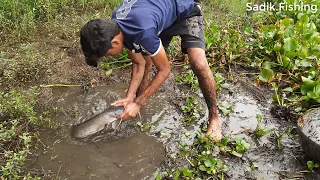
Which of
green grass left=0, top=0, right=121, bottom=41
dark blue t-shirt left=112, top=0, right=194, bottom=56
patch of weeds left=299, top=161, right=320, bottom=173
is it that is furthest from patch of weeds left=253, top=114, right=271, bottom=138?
green grass left=0, top=0, right=121, bottom=41

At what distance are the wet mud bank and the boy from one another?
33cm

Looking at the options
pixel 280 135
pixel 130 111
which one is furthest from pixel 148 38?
pixel 280 135

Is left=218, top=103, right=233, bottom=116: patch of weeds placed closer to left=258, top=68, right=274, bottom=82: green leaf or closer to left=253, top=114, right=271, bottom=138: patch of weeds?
left=253, top=114, right=271, bottom=138: patch of weeds

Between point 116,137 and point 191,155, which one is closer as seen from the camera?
point 191,155

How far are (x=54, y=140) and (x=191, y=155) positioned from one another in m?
1.23

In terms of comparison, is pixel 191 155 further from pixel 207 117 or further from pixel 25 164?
pixel 25 164

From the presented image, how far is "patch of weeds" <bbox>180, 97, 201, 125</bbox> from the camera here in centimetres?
358

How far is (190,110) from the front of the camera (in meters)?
3.70

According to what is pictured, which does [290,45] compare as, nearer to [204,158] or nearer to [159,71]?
[204,158]

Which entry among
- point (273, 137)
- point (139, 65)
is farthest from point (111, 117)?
point (273, 137)

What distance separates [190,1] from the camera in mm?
3084

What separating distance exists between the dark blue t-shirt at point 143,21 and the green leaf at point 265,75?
1.75 m

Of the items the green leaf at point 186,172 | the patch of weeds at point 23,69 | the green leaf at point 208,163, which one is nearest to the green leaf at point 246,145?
the green leaf at point 208,163

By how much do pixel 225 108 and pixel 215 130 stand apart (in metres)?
0.57
